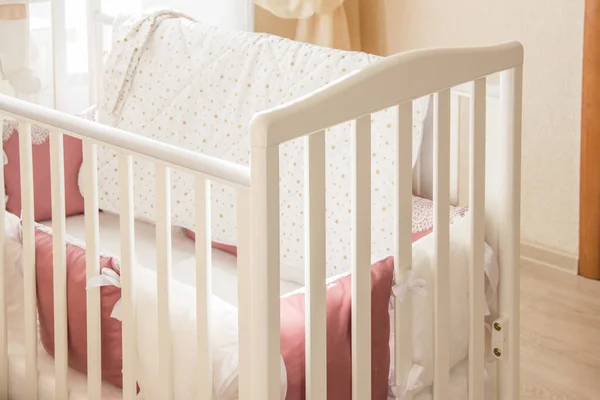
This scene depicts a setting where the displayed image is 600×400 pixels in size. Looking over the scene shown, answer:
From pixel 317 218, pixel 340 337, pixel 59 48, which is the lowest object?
pixel 340 337

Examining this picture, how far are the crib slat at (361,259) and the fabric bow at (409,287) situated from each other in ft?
0.31

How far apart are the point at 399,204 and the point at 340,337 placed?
0.22 m

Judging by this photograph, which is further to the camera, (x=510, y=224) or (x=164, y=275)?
(x=510, y=224)

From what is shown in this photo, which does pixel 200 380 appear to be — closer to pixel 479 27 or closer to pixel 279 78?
pixel 279 78

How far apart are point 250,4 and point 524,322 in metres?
1.31

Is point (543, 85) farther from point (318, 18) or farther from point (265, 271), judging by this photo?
point (265, 271)

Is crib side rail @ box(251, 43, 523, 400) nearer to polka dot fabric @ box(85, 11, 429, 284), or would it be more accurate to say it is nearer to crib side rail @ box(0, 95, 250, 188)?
crib side rail @ box(0, 95, 250, 188)

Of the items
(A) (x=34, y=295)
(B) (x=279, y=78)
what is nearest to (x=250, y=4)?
(B) (x=279, y=78)

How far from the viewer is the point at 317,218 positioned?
1.33 m

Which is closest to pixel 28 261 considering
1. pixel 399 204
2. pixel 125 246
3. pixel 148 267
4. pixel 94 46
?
pixel 125 246

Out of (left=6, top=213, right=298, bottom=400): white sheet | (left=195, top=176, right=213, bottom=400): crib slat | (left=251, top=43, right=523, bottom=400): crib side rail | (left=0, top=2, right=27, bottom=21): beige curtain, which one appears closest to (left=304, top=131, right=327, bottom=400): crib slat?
(left=251, top=43, right=523, bottom=400): crib side rail

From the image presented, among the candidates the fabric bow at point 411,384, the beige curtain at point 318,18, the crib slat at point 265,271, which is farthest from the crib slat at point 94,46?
the crib slat at point 265,271

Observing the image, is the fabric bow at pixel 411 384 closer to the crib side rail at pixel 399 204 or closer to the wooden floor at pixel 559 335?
the crib side rail at pixel 399 204

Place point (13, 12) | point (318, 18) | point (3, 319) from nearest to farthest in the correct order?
point (3, 319) < point (13, 12) < point (318, 18)
